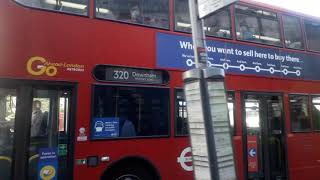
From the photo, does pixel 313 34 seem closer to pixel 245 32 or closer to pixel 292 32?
pixel 292 32

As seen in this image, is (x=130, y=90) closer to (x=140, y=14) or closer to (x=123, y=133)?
(x=123, y=133)

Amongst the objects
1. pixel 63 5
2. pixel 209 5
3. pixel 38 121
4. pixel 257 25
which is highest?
pixel 257 25

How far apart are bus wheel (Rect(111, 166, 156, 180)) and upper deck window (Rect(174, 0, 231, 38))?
9.06ft

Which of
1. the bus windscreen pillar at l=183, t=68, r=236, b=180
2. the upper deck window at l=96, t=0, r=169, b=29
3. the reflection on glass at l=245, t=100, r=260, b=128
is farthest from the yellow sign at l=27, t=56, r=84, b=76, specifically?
the reflection on glass at l=245, t=100, r=260, b=128

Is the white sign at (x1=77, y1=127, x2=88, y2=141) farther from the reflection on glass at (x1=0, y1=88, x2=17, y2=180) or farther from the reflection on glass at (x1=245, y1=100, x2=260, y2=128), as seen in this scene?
the reflection on glass at (x1=245, y1=100, x2=260, y2=128)

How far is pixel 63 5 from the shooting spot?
589 centimetres

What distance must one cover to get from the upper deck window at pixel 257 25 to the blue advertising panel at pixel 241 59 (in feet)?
0.76

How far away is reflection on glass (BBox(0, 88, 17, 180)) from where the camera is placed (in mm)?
5246

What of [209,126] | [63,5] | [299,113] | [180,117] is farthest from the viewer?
[299,113]

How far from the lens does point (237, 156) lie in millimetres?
7652

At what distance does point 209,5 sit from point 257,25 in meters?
5.32

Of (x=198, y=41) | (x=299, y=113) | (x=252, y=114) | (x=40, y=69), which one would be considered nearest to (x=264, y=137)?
(x=252, y=114)

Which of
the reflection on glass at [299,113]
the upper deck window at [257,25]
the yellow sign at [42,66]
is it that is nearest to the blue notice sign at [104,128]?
the yellow sign at [42,66]

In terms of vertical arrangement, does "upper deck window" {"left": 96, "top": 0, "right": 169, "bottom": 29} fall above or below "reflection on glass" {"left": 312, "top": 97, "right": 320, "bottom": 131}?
above
